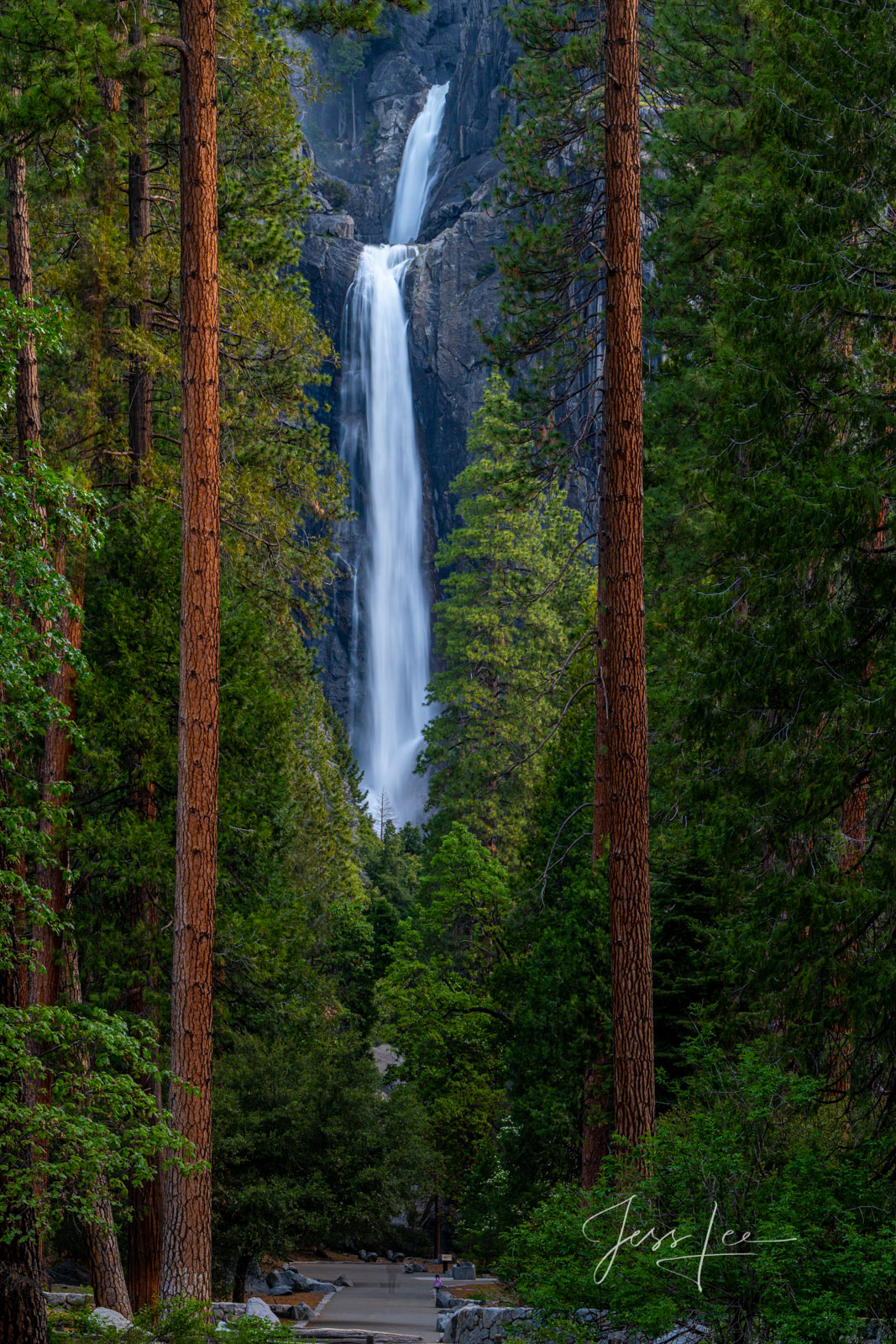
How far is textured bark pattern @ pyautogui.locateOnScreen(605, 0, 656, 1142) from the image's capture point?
830cm

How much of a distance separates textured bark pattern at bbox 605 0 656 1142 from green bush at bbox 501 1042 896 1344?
948 millimetres

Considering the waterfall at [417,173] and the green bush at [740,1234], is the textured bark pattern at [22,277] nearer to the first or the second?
the green bush at [740,1234]

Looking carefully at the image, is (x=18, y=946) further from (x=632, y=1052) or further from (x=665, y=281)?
(x=665, y=281)

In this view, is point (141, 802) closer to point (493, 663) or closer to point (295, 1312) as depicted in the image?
point (295, 1312)

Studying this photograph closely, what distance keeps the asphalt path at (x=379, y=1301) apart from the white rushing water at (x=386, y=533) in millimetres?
30997

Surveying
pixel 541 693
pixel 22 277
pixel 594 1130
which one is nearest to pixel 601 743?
pixel 541 693

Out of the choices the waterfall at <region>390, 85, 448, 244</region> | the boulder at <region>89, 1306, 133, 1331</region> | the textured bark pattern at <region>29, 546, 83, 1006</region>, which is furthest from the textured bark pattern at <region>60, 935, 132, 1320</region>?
the waterfall at <region>390, 85, 448, 244</region>

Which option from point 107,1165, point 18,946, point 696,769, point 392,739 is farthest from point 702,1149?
point 392,739

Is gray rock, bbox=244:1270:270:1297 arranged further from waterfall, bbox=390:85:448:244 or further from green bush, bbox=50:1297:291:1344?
waterfall, bbox=390:85:448:244

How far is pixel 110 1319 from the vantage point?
8.84m

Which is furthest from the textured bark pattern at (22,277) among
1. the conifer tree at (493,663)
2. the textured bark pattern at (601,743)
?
the conifer tree at (493,663)

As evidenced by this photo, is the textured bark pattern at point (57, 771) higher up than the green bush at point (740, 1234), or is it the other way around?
the textured bark pattern at point (57, 771)

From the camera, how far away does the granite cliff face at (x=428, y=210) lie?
64625 millimetres

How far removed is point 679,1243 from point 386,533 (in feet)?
189
